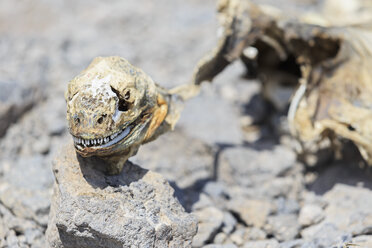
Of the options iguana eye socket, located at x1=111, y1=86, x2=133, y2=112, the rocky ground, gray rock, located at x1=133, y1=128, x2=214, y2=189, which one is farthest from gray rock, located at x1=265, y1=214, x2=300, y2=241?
iguana eye socket, located at x1=111, y1=86, x2=133, y2=112

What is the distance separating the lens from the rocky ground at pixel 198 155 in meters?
3.21

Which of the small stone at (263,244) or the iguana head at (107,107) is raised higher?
the iguana head at (107,107)

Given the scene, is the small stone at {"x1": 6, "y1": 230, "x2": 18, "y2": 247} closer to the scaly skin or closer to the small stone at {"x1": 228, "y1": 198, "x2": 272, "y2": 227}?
the scaly skin

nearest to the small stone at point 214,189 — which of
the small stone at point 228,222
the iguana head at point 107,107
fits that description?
the small stone at point 228,222

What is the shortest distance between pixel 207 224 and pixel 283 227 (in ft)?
1.89

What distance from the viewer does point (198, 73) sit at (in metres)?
3.65

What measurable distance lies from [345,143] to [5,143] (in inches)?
126

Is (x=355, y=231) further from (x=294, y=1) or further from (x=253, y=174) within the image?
(x=294, y=1)

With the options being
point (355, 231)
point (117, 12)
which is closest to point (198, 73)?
point (355, 231)

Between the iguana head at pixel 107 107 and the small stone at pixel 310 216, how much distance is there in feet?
4.95

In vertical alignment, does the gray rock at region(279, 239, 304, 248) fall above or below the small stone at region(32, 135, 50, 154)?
below

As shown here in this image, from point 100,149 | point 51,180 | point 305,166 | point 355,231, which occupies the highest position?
point 100,149

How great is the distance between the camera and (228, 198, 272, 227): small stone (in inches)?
132

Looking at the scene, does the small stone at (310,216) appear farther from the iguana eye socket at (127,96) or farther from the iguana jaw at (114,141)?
the iguana eye socket at (127,96)
